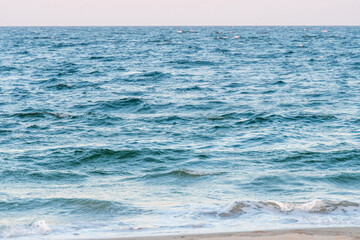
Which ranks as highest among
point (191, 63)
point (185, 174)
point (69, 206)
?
point (191, 63)

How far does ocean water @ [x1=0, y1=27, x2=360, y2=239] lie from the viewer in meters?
7.27

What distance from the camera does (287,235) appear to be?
6066 mm

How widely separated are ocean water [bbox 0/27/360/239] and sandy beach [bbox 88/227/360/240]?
0.29 m

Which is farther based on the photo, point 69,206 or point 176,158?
point 176,158

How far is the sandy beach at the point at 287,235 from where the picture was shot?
236 inches

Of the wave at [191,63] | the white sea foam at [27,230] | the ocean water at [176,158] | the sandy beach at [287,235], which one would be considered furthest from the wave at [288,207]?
the wave at [191,63]

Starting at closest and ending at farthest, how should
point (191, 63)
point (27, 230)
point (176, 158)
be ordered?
point (27, 230)
point (176, 158)
point (191, 63)

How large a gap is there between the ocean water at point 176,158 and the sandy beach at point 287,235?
0.29 m

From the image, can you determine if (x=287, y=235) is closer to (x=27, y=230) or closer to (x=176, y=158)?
(x=27, y=230)

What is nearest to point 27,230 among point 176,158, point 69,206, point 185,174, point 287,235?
point 69,206

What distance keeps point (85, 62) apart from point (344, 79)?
61.9 feet

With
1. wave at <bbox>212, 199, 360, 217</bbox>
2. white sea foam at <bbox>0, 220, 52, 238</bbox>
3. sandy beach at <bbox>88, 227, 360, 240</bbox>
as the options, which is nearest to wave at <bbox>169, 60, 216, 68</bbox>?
wave at <bbox>212, 199, 360, 217</bbox>

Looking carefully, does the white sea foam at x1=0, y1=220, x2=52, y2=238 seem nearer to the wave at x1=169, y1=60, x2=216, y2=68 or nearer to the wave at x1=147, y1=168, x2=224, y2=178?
the wave at x1=147, y1=168, x2=224, y2=178

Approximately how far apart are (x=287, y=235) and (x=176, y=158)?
17.7 ft
